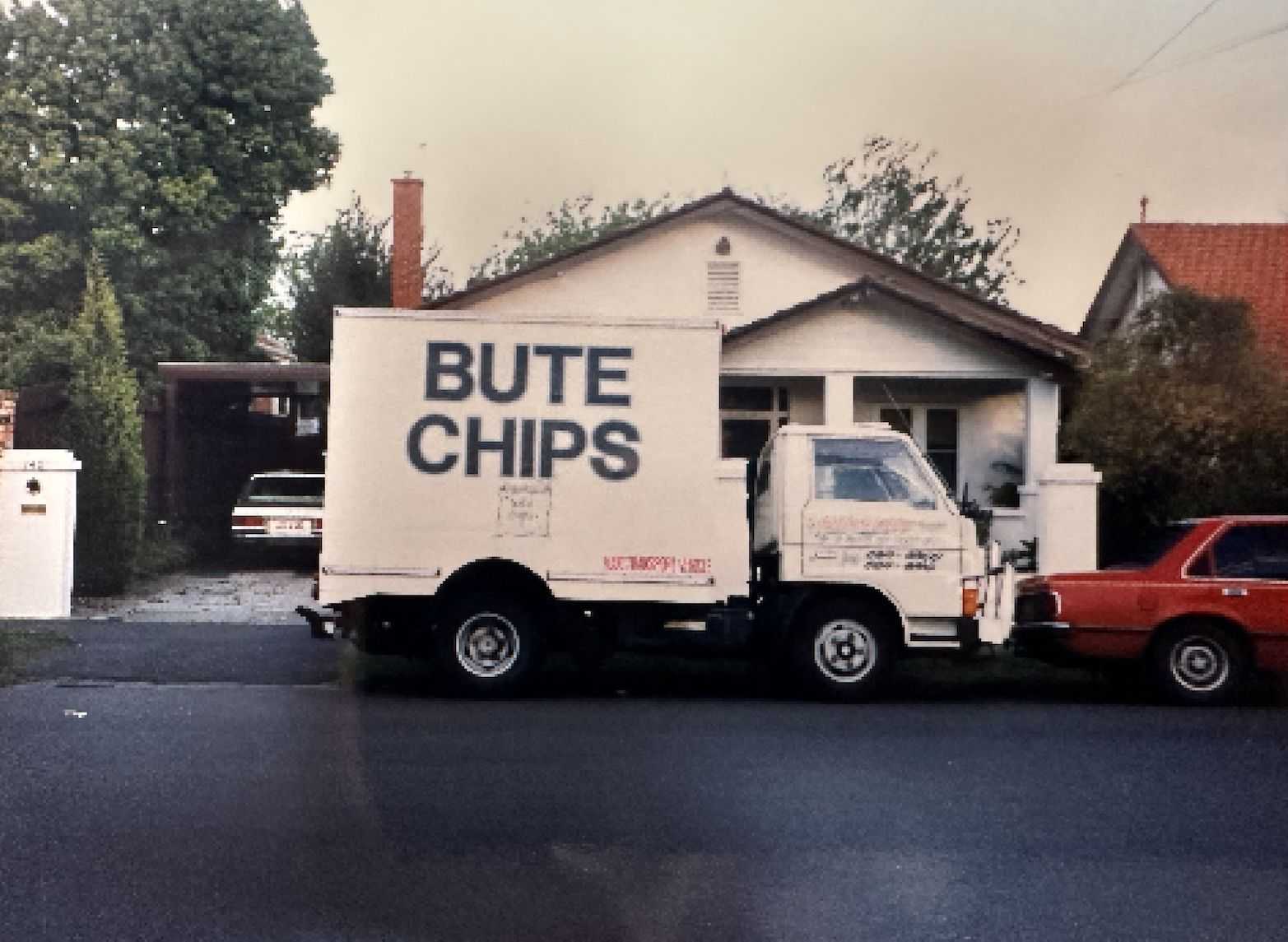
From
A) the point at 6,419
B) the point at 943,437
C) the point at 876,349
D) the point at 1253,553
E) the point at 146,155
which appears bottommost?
the point at 1253,553

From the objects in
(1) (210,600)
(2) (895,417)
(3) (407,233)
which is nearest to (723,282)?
(2) (895,417)

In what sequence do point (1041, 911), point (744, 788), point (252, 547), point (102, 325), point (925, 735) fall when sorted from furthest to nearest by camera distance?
point (252, 547) → point (102, 325) → point (925, 735) → point (744, 788) → point (1041, 911)

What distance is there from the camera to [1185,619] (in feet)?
43.5

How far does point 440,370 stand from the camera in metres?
13.1

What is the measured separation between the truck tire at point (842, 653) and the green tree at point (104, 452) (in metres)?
10.4

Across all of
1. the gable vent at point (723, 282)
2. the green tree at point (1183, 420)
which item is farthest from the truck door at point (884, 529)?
the gable vent at point (723, 282)

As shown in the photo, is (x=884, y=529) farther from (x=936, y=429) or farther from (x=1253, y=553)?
(x=936, y=429)

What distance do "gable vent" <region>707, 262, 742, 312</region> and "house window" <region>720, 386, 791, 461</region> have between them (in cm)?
241

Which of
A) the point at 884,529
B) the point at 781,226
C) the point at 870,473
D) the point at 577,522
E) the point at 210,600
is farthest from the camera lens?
the point at 781,226

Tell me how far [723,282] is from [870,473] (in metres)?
13.5

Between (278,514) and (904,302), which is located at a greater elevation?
(904,302)

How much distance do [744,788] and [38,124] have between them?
25890 millimetres

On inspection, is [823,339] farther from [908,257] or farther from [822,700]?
[908,257]

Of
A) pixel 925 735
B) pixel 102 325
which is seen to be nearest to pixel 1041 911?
pixel 925 735
